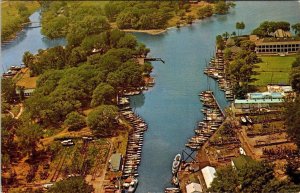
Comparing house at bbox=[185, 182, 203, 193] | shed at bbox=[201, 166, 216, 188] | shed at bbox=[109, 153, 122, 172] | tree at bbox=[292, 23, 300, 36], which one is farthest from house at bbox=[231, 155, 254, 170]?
tree at bbox=[292, 23, 300, 36]

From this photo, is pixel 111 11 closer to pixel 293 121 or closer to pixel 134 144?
pixel 134 144

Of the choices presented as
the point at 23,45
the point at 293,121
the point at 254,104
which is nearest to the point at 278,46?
the point at 254,104

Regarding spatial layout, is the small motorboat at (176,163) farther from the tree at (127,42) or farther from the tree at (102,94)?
the tree at (127,42)

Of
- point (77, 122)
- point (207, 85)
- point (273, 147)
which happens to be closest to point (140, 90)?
point (207, 85)

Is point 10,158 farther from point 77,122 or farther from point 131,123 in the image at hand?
point 131,123

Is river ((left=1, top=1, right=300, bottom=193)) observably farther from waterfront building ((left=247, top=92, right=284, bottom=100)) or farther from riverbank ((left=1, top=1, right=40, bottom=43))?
waterfront building ((left=247, top=92, right=284, bottom=100))
